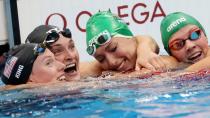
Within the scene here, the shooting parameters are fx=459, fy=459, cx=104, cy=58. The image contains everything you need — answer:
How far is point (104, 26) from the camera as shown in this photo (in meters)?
4.24

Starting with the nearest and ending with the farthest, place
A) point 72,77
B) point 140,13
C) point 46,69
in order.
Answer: point 46,69
point 72,77
point 140,13

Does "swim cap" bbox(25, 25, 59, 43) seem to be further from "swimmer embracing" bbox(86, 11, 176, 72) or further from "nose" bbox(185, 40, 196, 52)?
"nose" bbox(185, 40, 196, 52)

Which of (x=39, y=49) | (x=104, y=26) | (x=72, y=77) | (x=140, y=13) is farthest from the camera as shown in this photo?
(x=140, y=13)

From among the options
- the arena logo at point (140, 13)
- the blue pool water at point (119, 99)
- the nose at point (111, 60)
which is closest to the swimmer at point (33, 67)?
the blue pool water at point (119, 99)

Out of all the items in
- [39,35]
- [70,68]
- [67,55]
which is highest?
[39,35]

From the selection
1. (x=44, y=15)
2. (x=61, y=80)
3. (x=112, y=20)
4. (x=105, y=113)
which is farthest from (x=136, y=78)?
(x=44, y=15)

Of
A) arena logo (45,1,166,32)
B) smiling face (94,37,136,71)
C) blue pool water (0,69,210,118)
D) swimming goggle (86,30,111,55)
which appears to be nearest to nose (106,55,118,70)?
smiling face (94,37,136,71)

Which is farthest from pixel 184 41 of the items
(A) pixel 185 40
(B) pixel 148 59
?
(B) pixel 148 59

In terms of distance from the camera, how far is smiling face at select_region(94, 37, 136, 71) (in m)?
3.98

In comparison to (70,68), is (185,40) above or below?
above

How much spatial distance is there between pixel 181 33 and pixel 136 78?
711mm

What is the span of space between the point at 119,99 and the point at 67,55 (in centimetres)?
131

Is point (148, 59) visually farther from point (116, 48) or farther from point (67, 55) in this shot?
point (67, 55)

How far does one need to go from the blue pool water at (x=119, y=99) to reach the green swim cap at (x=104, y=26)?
2.59 feet
